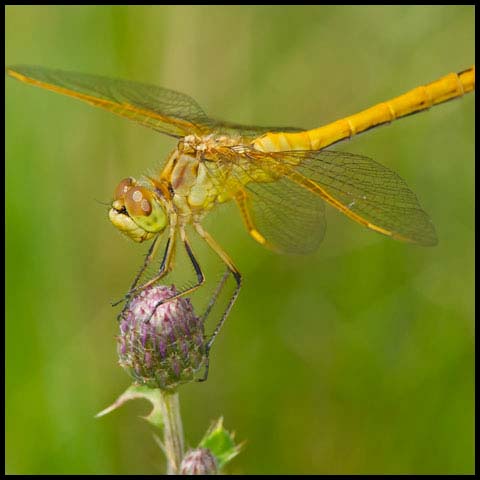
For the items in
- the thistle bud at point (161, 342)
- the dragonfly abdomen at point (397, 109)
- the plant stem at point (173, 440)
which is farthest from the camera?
the dragonfly abdomen at point (397, 109)

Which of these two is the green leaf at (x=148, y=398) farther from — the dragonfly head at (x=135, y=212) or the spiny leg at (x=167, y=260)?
the dragonfly head at (x=135, y=212)

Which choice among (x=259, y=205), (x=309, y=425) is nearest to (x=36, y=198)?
(x=259, y=205)

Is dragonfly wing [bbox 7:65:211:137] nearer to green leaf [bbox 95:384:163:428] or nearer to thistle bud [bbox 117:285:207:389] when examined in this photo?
thistle bud [bbox 117:285:207:389]

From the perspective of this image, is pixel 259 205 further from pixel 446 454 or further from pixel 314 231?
pixel 446 454

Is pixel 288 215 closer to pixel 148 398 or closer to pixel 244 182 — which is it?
pixel 244 182

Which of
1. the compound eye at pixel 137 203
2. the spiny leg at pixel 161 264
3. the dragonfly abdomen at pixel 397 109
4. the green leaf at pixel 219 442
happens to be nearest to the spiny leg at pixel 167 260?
the spiny leg at pixel 161 264

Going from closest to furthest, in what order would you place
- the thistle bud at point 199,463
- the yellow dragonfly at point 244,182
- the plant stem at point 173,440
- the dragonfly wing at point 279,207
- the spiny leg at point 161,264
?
the thistle bud at point 199,463 → the plant stem at point 173,440 → the spiny leg at point 161,264 → the yellow dragonfly at point 244,182 → the dragonfly wing at point 279,207

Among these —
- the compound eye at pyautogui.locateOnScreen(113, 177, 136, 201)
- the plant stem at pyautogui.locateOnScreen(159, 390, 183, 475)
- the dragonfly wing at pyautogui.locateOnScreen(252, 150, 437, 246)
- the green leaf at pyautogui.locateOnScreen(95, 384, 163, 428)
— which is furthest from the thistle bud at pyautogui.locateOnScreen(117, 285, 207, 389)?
the dragonfly wing at pyautogui.locateOnScreen(252, 150, 437, 246)
